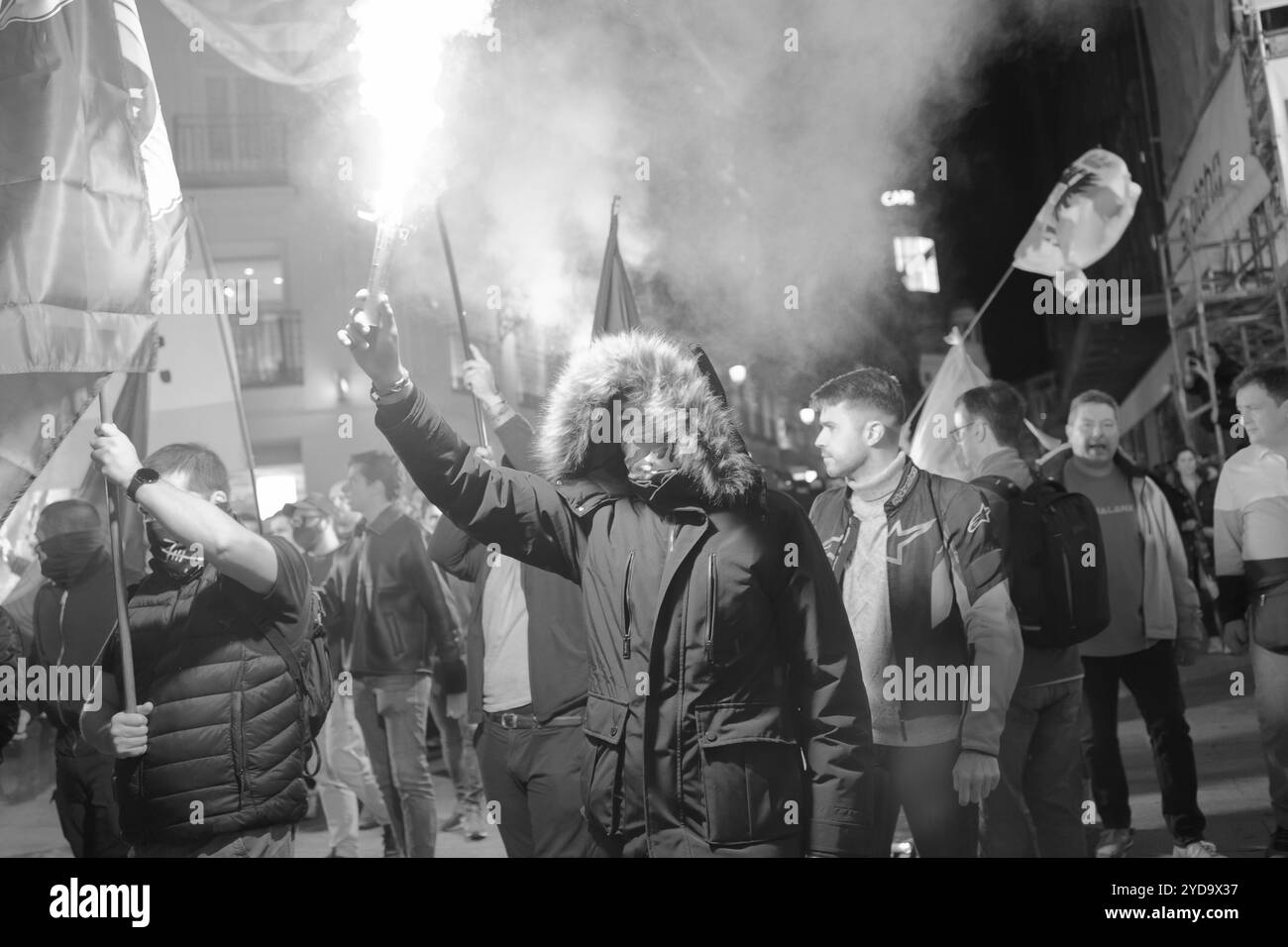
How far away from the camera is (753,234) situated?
20.9 feet

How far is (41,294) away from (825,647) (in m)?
3.08

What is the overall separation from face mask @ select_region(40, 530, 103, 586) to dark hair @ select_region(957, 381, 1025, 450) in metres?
3.54

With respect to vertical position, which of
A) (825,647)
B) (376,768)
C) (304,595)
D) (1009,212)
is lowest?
(376,768)

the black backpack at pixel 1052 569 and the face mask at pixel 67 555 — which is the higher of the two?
the face mask at pixel 67 555

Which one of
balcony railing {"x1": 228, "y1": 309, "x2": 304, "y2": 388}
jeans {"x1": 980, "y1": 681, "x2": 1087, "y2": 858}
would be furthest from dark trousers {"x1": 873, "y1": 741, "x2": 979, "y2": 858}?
balcony railing {"x1": 228, "y1": 309, "x2": 304, "y2": 388}

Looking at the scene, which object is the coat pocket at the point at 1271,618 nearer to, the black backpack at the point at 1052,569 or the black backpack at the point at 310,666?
the black backpack at the point at 1052,569

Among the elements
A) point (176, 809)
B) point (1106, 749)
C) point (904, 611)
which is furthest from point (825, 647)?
point (1106, 749)

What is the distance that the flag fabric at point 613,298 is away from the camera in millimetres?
4961

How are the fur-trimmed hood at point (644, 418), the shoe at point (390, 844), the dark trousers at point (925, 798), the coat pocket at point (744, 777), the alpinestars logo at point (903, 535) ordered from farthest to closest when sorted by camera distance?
the shoe at point (390, 844) < the alpinestars logo at point (903, 535) < the dark trousers at point (925, 798) < the fur-trimmed hood at point (644, 418) < the coat pocket at point (744, 777)

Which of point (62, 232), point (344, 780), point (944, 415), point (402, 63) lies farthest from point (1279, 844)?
point (62, 232)

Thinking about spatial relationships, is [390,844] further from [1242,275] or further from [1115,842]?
[1242,275]

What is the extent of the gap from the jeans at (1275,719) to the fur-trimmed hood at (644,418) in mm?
2590

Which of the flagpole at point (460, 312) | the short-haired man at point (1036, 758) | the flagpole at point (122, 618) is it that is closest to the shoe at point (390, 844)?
the flagpole at point (460, 312)
